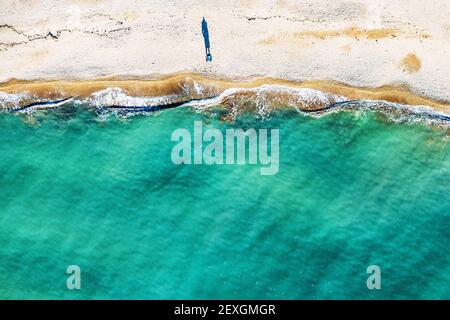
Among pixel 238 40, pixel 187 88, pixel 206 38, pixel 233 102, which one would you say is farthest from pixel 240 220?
pixel 206 38

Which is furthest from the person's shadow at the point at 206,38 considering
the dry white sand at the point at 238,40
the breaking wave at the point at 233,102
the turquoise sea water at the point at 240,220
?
the turquoise sea water at the point at 240,220

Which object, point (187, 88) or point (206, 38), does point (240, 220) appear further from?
point (206, 38)

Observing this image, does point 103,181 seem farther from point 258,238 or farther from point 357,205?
point 357,205

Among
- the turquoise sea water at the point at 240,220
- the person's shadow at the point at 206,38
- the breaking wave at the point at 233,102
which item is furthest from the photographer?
the person's shadow at the point at 206,38

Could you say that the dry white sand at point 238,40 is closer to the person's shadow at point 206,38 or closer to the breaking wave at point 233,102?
the person's shadow at point 206,38

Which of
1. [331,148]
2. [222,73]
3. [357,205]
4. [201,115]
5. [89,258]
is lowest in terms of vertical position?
[89,258]

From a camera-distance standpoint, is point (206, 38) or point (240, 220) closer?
point (240, 220)
